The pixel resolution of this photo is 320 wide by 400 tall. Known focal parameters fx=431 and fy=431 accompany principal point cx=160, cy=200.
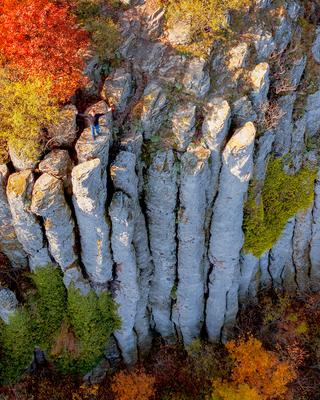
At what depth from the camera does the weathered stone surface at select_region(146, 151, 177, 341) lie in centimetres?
2381

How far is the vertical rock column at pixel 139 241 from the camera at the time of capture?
22.0 metres

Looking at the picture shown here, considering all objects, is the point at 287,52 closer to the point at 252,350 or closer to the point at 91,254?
the point at 91,254

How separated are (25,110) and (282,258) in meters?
23.4

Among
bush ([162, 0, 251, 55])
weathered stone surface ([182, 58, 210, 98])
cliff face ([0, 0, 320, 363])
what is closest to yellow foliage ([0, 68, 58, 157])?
cliff face ([0, 0, 320, 363])

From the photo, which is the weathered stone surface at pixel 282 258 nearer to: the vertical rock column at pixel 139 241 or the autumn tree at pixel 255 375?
the autumn tree at pixel 255 375

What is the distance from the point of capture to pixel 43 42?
20.0 metres

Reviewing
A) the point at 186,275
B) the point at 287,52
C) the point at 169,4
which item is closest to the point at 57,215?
the point at 186,275

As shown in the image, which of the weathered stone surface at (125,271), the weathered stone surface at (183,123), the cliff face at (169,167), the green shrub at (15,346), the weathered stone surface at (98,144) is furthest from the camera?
the green shrub at (15,346)

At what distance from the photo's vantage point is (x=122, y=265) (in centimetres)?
2584

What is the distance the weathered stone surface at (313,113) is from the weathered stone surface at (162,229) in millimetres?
11364

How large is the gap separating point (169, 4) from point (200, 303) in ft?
66.1

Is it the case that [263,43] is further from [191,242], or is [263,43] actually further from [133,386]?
[133,386]

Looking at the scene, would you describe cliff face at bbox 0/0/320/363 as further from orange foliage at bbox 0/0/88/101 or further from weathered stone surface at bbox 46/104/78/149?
orange foliage at bbox 0/0/88/101

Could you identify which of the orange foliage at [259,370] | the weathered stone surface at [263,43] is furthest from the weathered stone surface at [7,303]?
the weathered stone surface at [263,43]
